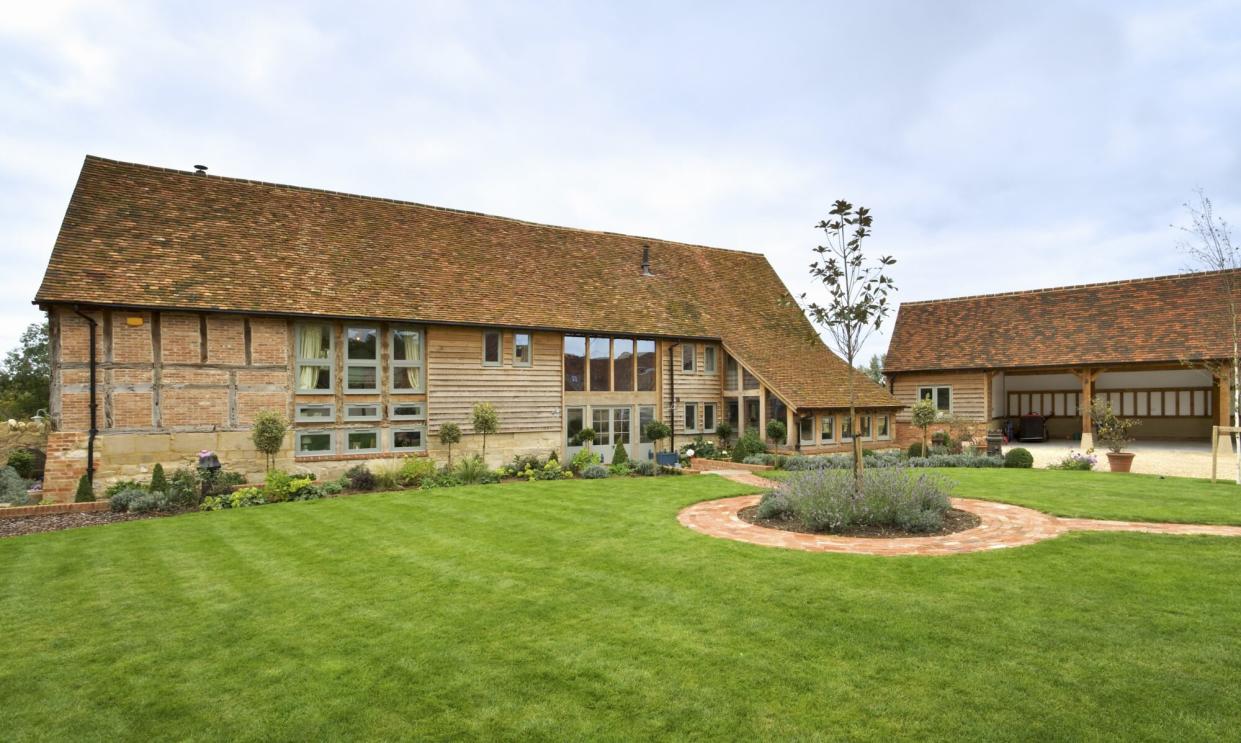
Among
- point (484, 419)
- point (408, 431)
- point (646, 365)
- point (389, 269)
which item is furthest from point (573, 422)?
point (389, 269)

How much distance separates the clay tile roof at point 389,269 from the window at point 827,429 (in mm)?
802

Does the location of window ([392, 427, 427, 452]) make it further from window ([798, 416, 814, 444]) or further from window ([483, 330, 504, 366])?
window ([798, 416, 814, 444])

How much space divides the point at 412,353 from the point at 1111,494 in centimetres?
1698

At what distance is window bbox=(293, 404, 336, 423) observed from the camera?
1619 cm

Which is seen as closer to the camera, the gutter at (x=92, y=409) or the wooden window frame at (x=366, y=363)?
the gutter at (x=92, y=409)

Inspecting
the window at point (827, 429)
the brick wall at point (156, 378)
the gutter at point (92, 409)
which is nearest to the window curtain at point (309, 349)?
the brick wall at point (156, 378)

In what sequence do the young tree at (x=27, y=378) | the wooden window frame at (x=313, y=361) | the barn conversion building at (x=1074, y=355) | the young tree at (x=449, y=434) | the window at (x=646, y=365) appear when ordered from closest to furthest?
the wooden window frame at (x=313, y=361) < the young tree at (x=449, y=434) < the window at (x=646, y=365) < the barn conversion building at (x=1074, y=355) < the young tree at (x=27, y=378)

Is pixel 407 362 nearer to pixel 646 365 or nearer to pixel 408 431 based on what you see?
pixel 408 431

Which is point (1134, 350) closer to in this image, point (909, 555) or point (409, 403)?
point (909, 555)

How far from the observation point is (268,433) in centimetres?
1488

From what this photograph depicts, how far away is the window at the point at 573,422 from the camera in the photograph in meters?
20.1

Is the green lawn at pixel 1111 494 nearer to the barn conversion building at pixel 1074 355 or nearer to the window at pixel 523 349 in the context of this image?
the window at pixel 523 349

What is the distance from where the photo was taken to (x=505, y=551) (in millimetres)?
8492

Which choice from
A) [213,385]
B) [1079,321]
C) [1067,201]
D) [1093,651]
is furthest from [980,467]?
[213,385]
